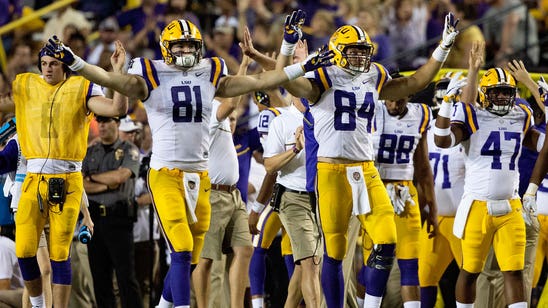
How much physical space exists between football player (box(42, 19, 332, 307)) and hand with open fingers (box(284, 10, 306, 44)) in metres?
0.24

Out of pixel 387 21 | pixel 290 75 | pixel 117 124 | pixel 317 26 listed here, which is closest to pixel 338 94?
pixel 290 75

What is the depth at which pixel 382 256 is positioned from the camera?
7.66 metres

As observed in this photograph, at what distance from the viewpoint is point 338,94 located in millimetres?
7633

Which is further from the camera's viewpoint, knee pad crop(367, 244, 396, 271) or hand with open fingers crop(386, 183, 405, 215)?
hand with open fingers crop(386, 183, 405, 215)

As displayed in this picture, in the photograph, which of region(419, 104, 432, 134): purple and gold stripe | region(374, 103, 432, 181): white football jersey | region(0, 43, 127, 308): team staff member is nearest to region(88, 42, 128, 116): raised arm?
region(0, 43, 127, 308): team staff member

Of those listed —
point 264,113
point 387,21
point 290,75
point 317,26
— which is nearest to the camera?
point 290,75

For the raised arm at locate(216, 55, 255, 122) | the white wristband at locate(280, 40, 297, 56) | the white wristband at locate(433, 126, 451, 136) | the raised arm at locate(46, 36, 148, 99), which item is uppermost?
the white wristband at locate(280, 40, 297, 56)

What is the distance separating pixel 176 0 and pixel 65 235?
18.9ft

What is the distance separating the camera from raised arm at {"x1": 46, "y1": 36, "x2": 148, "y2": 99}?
6977 mm

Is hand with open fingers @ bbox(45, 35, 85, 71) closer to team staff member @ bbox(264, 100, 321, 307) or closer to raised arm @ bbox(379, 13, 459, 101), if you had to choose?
team staff member @ bbox(264, 100, 321, 307)

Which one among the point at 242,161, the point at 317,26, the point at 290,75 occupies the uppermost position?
the point at 317,26

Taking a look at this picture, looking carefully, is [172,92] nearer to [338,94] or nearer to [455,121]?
[338,94]

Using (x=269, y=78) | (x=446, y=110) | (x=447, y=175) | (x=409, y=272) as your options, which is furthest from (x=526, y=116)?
(x=269, y=78)

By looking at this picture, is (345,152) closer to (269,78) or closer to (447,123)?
(269,78)
